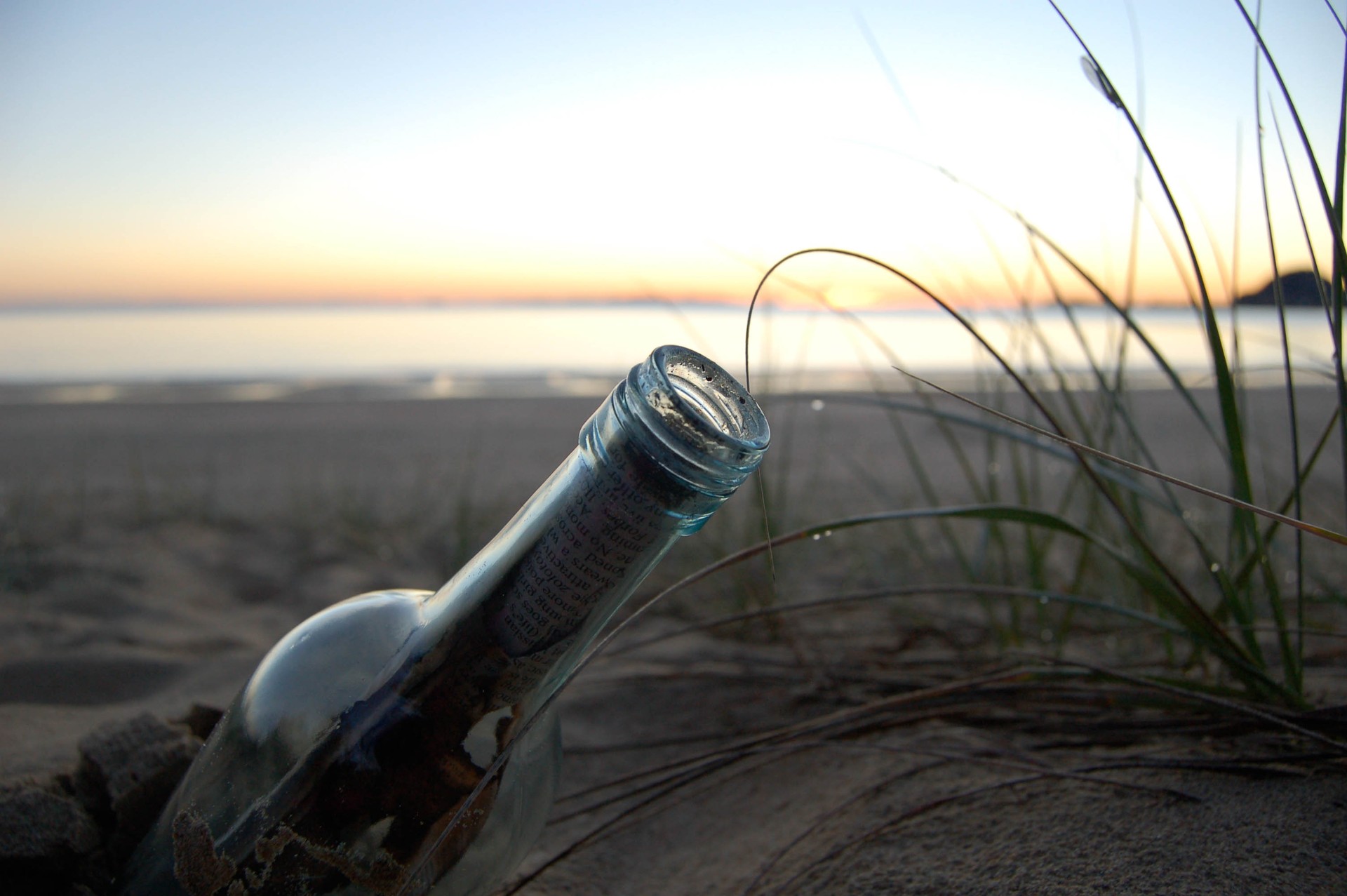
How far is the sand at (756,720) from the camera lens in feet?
3.19

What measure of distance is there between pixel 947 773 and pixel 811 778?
215 millimetres

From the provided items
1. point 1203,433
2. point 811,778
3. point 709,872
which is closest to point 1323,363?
point 811,778

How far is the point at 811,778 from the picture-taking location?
4.42 ft

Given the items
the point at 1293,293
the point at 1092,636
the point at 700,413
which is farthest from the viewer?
the point at 1092,636

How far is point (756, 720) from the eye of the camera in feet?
5.31

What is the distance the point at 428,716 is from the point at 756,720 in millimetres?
893

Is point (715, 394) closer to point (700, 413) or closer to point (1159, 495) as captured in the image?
point (700, 413)

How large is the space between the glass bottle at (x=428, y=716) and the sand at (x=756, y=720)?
0.30 metres

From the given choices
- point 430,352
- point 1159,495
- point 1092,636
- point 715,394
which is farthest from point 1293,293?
point 430,352

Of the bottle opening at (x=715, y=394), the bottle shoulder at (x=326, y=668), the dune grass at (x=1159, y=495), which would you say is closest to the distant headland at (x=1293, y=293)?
the dune grass at (x=1159, y=495)

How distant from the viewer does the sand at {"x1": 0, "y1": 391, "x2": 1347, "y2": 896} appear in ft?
3.19

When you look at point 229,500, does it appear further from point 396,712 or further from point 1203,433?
point 1203,433

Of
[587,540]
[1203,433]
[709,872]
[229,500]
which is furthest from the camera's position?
[1203,433]

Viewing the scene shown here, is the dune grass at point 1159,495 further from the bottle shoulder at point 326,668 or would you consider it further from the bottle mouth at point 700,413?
the bottle shoulder at point 326,668
